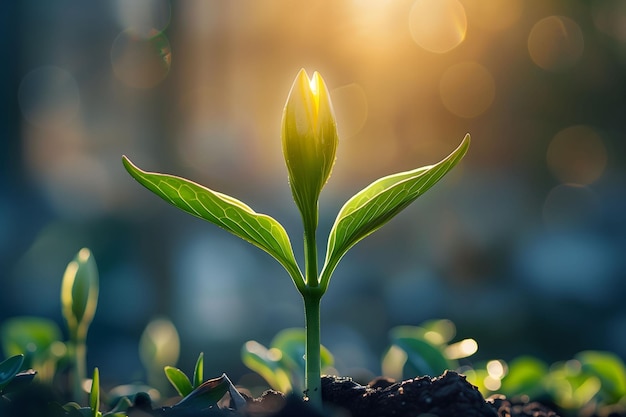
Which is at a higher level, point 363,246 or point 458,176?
point 458,176

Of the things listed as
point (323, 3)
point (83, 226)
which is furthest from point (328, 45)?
point (83, 226)

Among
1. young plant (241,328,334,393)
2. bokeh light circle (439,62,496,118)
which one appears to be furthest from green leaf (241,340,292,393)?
bokeh light circle (439,62,496,118)

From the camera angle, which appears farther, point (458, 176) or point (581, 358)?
point (458, 176)

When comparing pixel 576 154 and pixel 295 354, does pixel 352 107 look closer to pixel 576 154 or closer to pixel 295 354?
pixel 576 154

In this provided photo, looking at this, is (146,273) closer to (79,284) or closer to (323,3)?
(323,3)

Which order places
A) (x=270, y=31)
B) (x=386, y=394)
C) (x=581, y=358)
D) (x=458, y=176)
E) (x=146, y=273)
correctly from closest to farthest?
(x=386, y=394) < (x=581, y=358) < (x=146, y=273) < (x=458, y=176) < (x=270, y=31)

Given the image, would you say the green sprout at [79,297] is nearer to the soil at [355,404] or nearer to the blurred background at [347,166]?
the soil at [355,404]

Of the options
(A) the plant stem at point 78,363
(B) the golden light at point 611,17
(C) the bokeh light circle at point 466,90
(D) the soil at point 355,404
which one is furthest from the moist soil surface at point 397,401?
(C) the bokeh light circle at point 466,90
